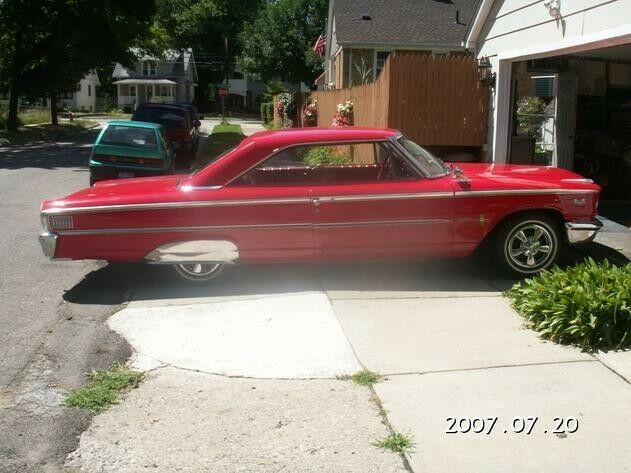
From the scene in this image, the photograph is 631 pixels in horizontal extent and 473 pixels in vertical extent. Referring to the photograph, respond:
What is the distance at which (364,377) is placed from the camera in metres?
4.72

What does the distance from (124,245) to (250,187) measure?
4.21 ft

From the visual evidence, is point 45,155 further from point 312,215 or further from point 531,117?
point 312,215

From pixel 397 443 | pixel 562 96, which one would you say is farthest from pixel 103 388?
pixel 562 96

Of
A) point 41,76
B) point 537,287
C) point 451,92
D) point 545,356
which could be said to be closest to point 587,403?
point 545,356

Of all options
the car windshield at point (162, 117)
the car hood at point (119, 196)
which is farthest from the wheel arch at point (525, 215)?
the car windshield at point (162, 117)

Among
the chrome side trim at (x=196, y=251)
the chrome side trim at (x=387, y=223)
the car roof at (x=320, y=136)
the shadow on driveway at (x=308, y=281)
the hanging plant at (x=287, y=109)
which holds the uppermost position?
the hanging plant at (x=287, y=109)

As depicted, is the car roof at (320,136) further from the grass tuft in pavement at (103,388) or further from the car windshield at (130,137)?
the car windshield at (130,137)

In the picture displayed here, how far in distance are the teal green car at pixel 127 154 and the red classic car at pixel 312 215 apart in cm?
621

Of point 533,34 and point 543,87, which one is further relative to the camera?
point 543,87

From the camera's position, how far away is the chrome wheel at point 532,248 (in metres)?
7.01

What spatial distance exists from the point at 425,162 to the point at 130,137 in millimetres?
8162

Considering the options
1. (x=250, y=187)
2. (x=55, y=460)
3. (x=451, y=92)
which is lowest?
(x=55, y=460)

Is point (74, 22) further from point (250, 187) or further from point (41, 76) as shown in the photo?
point (250, 187)

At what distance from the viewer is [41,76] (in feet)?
123
